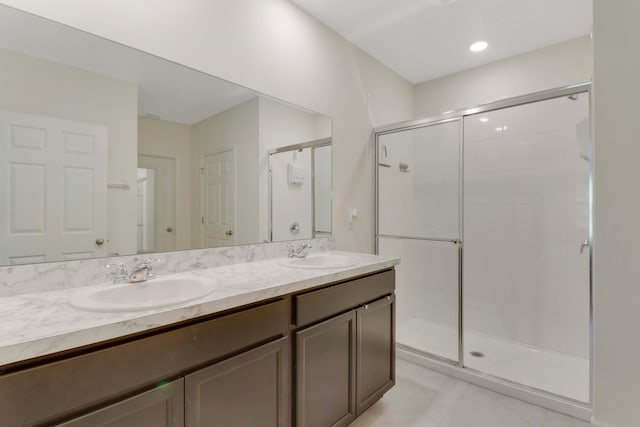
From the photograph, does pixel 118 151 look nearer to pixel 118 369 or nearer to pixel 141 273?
pixel 141 273

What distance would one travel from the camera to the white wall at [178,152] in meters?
1.48

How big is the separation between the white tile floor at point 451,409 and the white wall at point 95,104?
5.41 feet

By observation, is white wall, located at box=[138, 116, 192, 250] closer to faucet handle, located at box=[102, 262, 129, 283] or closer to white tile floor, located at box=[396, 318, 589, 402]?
faucet handle, located at box=[102, 262, 129, 283]

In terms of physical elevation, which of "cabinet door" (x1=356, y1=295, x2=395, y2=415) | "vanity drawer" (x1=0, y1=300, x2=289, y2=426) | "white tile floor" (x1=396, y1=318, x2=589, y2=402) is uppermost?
"vanity drawer" (x1=0, y1=300, x2=289, y2=426)

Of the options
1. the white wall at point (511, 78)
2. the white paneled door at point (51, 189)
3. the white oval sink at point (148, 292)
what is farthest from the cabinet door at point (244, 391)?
the white wall at point (511, 78)

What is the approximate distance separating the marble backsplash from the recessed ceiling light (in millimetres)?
2531

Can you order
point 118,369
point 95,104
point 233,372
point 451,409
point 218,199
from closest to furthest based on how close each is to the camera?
point 118,369
point 233,372
point 95,104
point 218,199
point 451,409

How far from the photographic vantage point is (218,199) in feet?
5.64

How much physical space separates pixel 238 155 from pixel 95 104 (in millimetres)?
701

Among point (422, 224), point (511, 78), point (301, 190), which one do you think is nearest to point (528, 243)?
point (422, 224)

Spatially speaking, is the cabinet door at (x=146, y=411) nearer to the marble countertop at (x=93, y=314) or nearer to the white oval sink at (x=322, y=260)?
the marble countertop at (x=93, y=314)

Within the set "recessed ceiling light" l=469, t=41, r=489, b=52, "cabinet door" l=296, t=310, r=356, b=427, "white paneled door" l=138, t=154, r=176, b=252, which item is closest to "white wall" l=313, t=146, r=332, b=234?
"cabinet door" l=296, t=310, r=356, b=427

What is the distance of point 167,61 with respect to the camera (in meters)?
1.48

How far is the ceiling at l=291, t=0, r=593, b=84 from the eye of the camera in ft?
6.97
